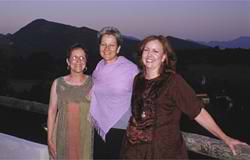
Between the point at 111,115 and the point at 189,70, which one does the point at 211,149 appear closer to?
the point at 111,115

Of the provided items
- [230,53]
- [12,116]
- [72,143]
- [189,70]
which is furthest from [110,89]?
[230,53]

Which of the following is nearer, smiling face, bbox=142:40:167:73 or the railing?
smiling face, bbox=142:40:167:73

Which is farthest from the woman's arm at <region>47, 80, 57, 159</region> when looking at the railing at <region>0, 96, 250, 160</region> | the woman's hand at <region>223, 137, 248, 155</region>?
the woman's hand at <region>223, 137, 248, 155</region>

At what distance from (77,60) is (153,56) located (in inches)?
28.4

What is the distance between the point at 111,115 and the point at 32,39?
37.6 m

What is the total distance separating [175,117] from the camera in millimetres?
2115

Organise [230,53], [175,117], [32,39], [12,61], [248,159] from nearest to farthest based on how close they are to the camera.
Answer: [175,117], [248,159], [12,61], [230,53], [32,39]

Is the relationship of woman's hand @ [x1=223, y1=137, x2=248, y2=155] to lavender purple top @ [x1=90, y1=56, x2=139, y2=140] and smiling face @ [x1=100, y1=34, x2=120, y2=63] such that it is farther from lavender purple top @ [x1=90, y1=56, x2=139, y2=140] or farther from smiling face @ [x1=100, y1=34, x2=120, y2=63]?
smiling face @ [x1=100, y1=34, x2=120, y2=63]

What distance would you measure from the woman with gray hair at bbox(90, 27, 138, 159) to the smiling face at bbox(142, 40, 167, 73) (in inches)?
15.9

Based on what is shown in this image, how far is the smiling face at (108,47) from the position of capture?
8.58 ft

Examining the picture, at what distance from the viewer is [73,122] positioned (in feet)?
9.05

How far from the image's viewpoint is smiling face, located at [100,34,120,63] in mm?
2615

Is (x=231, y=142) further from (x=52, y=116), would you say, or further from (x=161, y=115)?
(x=52, y=116)

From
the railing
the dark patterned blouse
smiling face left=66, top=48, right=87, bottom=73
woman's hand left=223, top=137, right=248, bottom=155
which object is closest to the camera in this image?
the dark patterned blouse
